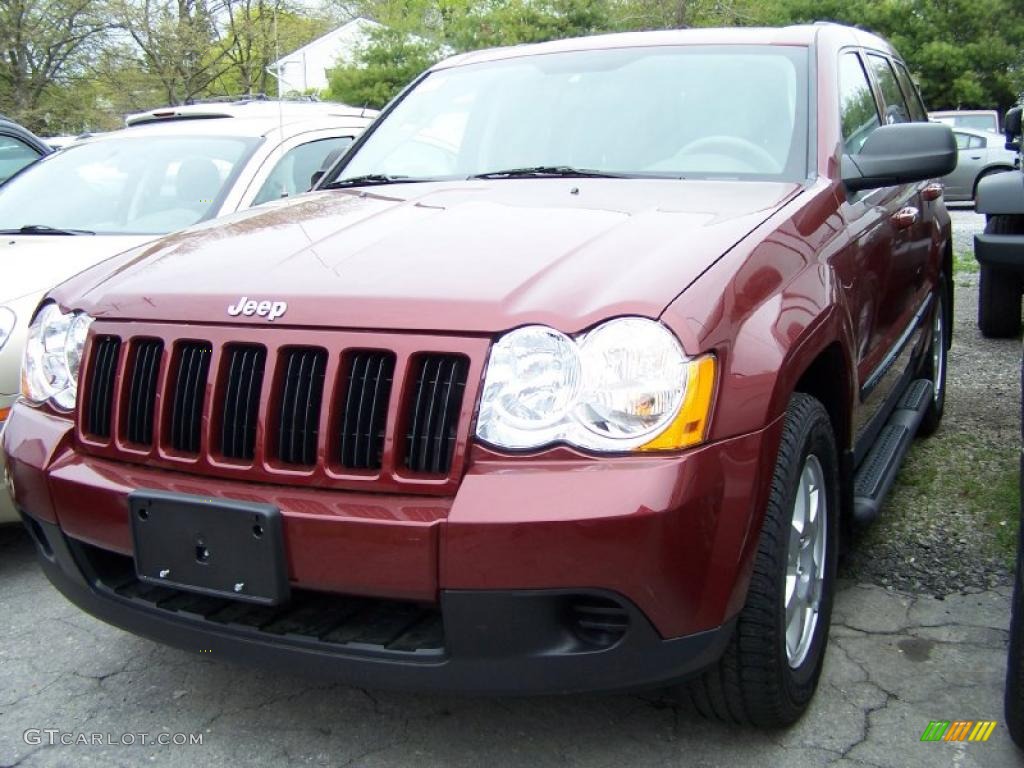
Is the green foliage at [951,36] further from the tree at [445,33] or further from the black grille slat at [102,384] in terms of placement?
the black grille slat at [102,384]

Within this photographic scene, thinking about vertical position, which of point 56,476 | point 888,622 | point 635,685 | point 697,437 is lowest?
point 888,622

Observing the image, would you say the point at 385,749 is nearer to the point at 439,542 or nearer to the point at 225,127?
the point at 439,542

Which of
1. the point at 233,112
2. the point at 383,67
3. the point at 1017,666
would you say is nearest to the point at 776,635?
the point at 1017,666

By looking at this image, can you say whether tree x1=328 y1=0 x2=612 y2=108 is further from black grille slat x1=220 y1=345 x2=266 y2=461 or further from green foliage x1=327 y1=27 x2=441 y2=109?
black grille slat x1=220 y1=345 x2=266 y2=461

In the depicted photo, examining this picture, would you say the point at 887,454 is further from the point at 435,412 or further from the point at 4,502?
the point at 4,502

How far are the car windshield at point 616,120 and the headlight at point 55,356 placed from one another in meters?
1.30

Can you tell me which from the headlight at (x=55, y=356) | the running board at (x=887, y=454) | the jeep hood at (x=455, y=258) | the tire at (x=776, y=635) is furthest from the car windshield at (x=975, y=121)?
the headlight at (x=55, y=356)

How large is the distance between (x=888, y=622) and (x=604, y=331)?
1600mm

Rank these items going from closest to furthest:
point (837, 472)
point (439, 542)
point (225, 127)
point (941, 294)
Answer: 1. point (439, 542)
2. point (837, 472)
3. point (941, 294)
4. point (225, 127)

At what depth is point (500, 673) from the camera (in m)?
2.10

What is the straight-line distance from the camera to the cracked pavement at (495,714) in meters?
2.49

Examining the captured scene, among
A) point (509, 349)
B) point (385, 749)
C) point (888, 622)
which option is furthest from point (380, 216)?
point (888, 622)

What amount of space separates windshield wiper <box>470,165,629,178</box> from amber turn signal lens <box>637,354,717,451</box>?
1.26 meters

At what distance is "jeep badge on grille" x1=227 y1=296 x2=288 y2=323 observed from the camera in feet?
7.49
